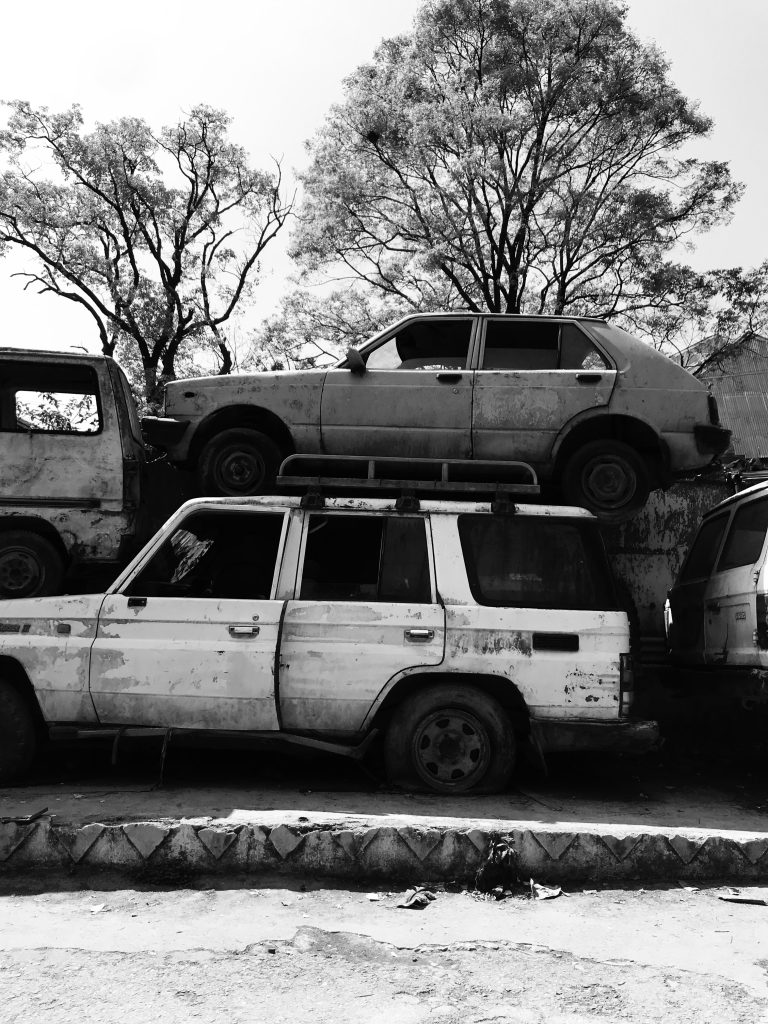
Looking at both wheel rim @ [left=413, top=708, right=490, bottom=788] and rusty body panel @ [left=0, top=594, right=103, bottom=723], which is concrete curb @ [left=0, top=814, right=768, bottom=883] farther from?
rusty body panel @ [left=0, top=594, right=103, bottom=723]

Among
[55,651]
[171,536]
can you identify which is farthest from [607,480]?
[55,651]

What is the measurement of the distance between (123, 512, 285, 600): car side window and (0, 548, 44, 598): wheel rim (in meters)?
1.30

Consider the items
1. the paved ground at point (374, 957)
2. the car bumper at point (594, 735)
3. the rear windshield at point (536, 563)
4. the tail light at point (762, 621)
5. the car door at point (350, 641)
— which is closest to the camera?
the paved ground at point (374, 957)

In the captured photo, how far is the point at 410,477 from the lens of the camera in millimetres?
6105

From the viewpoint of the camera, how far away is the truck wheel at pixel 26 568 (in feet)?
18.9

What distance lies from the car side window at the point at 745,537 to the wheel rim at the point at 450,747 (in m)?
2.11

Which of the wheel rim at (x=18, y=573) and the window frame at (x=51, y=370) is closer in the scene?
the wheel rim at (x=18, y=573)

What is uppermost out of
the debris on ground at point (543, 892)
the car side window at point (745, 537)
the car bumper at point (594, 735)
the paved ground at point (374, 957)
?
the car side window at point (745, 537)

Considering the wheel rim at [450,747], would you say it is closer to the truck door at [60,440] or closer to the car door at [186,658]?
the car door at [186,658]

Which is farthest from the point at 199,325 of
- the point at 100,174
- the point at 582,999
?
the point at 582,999

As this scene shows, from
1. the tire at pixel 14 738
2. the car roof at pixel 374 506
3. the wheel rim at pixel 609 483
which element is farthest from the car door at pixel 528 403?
the tire at pixel 14 738

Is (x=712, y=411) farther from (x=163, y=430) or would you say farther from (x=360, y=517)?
(x=163, y=430)

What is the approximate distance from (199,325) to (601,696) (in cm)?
2179

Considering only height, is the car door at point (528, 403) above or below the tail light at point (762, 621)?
above
